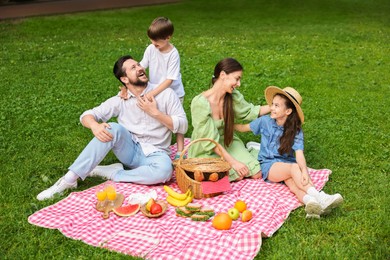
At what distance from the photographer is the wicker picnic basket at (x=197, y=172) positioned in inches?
203

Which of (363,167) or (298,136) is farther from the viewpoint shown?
(363,167)

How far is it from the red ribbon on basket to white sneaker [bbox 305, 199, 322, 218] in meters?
0.86

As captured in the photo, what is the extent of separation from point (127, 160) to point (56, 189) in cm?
77

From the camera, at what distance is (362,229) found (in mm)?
4609

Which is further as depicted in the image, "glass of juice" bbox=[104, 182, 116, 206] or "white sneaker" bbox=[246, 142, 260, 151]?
"white sneaker" bbox=[246, 142, 260, 151]

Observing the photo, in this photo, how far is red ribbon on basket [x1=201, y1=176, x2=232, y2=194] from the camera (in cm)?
517

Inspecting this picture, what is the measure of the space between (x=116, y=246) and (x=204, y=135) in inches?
65.1

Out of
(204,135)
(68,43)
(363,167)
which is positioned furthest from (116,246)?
(68,43)

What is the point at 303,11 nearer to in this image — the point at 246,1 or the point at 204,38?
the point at 246,1

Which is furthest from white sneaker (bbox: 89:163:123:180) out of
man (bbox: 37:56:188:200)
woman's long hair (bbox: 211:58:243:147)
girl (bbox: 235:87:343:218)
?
girl (bbox: 235:87:343:218)

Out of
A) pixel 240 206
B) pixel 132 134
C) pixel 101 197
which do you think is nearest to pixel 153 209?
pixel 101 197

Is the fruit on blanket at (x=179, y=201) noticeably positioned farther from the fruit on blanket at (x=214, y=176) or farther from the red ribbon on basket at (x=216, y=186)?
the fruit on blanket at (x=214, y=176)

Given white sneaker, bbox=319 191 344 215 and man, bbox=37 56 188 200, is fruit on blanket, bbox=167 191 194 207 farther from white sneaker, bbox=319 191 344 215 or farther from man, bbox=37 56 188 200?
white sneaker, bbox=319 191 344 215

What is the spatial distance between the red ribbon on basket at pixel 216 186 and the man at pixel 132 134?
0.49m
